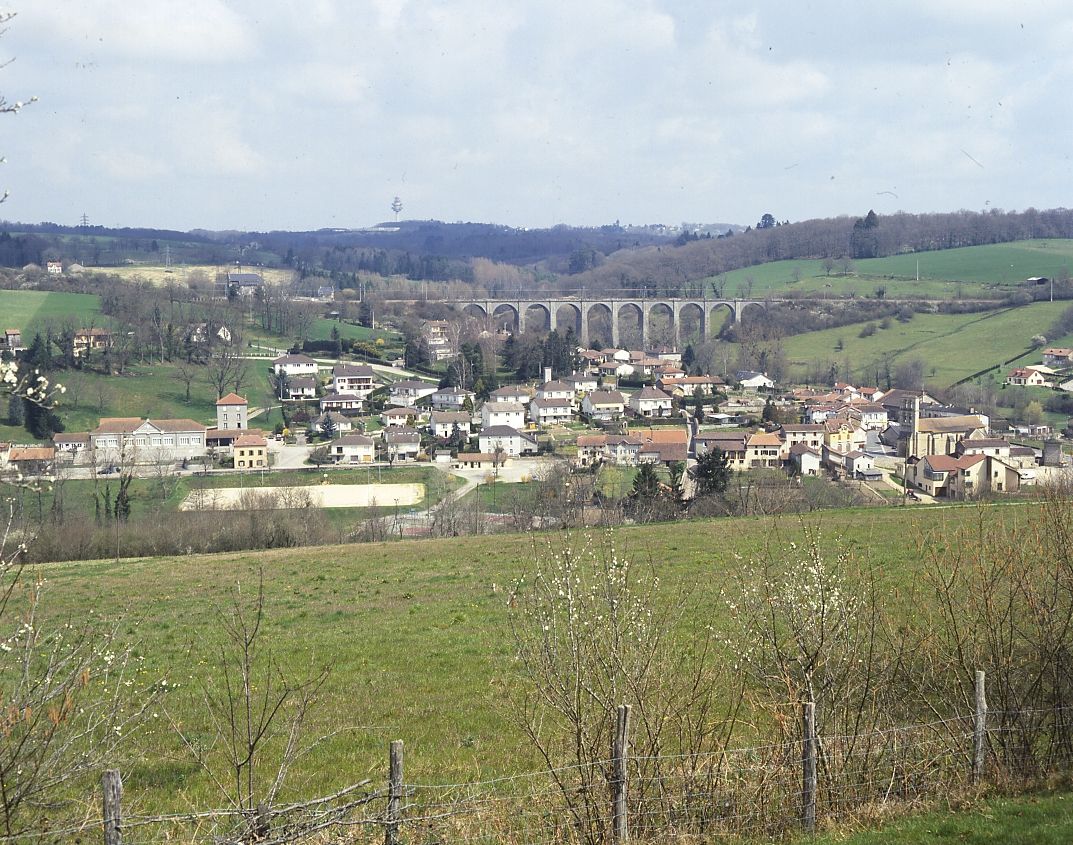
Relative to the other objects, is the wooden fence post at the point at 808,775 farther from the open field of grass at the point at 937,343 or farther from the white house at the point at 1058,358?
the white house at the point at 1058,358

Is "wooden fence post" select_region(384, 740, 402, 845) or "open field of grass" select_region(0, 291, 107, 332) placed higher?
"open field of grass" select_region(0, 291, 107, 332)

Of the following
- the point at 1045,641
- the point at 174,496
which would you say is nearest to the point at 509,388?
the point at 174,496

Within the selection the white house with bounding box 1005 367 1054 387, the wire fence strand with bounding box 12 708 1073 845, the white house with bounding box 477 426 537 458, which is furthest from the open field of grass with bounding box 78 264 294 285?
the wire fence strand with bounding box 12 708 1073 845

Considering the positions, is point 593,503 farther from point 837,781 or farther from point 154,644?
point 837,781

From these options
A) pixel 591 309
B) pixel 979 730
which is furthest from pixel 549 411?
pixel 979 730

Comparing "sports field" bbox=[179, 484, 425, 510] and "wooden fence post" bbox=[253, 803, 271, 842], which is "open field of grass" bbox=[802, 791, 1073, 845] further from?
"sports field" bbox=[179, 484, 425, 510]

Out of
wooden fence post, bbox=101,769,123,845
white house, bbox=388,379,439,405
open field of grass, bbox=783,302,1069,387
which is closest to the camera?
wooden fence post, bbox=101,769,123,845
